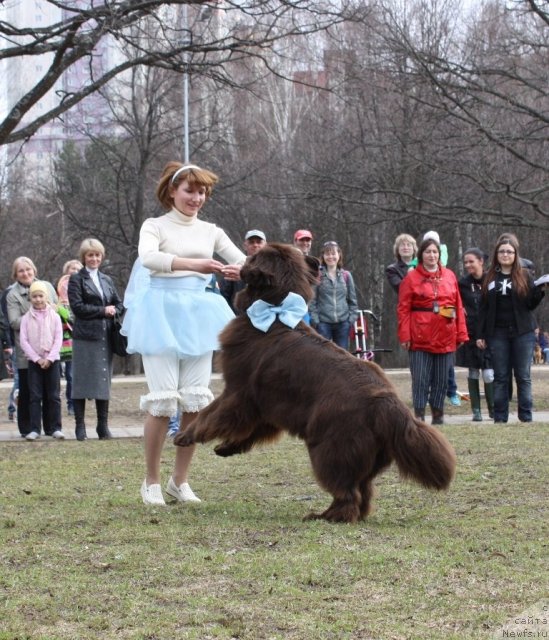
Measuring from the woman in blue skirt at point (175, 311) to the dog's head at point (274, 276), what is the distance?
10.1 inches

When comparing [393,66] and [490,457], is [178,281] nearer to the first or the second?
[490,457]

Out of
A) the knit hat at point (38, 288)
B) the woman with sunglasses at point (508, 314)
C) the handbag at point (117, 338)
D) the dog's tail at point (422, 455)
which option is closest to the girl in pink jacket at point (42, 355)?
the knit hat at point (38, 288)

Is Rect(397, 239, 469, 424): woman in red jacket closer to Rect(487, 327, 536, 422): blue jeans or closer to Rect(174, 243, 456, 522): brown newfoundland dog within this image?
Rect(487, 327, 536, 422): blue jeans

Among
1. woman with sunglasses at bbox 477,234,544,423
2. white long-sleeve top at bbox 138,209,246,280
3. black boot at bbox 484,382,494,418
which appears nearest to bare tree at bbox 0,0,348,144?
woman with sunglasses at bbox 477,234,544,423

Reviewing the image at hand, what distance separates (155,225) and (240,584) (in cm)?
251

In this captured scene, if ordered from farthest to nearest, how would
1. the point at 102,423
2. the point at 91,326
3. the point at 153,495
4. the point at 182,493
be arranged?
1. the point at 102,423
2. the point at 91,326
3. the point at 182,493
4. the point at 153,495

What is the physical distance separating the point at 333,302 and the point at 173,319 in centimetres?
602

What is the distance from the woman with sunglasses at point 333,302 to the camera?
11797mm

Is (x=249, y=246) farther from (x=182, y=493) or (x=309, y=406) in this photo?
(x=309, y=406)

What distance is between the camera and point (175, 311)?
19.5 feet

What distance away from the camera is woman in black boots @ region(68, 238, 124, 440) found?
34.3 ft

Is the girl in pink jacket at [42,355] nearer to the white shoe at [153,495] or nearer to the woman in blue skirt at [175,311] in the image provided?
the woman in blue skirt at [175,311]

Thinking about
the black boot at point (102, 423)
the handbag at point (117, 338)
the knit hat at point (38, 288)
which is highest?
the knit hat at point (38, 288)

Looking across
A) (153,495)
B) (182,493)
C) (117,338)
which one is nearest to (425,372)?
(117,338)
